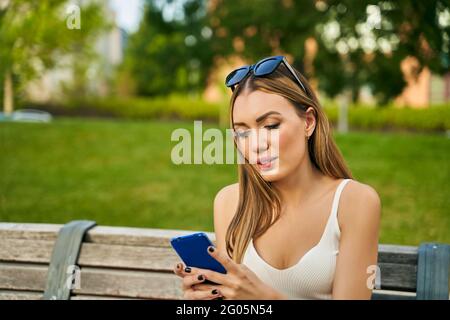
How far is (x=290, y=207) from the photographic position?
6.57 ft

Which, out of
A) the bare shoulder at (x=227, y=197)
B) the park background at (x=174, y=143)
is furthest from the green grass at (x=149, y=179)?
the bare shoulder at (x=227, y=197)

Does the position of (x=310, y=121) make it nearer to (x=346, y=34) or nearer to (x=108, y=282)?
(x=108, y=282)

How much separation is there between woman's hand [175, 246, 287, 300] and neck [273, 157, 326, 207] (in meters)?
0.37

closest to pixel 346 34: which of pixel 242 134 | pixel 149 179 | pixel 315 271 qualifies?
pixel 149 179

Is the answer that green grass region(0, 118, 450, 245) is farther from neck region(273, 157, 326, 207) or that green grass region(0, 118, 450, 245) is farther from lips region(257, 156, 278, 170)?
lips region(257, 156, 278, 170)

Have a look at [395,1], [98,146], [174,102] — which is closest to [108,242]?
[395,1]

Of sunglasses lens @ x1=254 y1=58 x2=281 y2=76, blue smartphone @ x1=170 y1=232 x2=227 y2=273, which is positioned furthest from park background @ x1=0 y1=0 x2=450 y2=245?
blue smartphone @ x1=170 y1=232 x2=227 y2=273

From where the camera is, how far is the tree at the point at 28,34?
666 cm

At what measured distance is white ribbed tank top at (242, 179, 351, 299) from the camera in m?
1.86

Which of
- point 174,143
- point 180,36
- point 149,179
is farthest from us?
point 180,36

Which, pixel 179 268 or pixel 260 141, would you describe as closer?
pixel 179 268

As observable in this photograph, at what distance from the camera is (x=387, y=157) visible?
31.3 ft

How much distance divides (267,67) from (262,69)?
0.02m

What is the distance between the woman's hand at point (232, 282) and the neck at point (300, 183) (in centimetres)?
37
